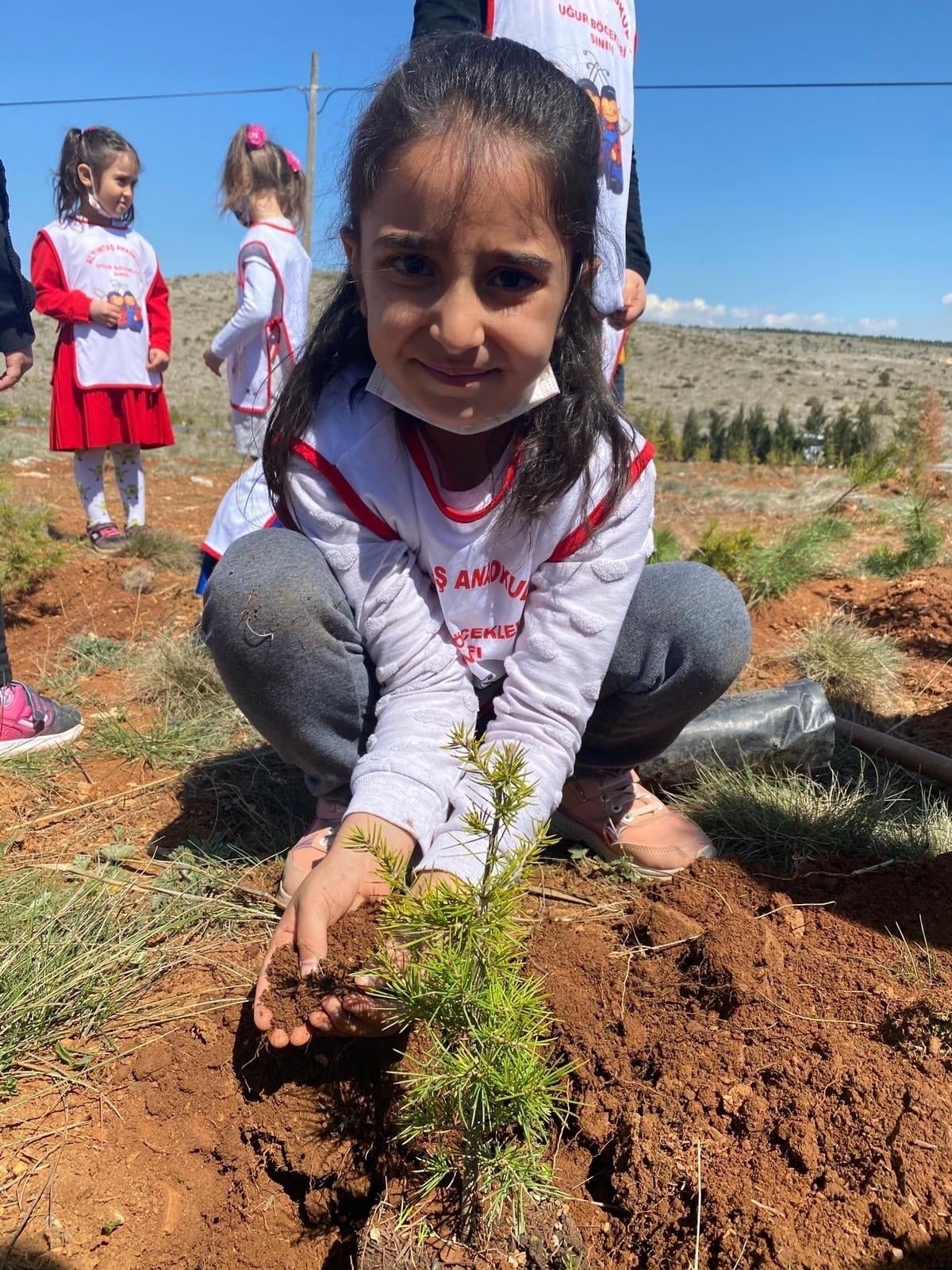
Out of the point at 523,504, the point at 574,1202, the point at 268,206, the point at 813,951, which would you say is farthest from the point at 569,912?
the point at 268,206

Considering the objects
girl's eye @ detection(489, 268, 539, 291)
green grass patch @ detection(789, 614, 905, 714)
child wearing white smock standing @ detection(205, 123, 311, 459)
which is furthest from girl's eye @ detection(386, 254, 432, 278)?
child wearing white smock standing @ detection(205, 123, 311, 459)

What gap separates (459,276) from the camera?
1460 mm

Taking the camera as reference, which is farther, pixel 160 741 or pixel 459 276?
pixel 160 741

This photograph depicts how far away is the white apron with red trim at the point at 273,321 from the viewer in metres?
4.30

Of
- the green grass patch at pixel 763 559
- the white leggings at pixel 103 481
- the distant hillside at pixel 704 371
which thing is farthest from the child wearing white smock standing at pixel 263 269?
the distant hillside at pixel 704 371

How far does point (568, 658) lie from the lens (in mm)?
1808

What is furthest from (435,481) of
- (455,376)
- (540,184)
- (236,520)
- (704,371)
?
(704,371)

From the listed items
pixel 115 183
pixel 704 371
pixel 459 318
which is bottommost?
pixel 704 371

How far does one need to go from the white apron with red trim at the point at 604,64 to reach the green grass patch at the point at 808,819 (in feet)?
4.09

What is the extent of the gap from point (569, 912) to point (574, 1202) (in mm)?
616

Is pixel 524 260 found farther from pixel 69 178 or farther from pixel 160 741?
pixel 69 178

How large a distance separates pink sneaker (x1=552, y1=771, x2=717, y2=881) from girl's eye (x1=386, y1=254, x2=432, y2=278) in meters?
1.23

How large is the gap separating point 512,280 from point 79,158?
166 inches

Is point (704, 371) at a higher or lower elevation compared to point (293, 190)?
lower
